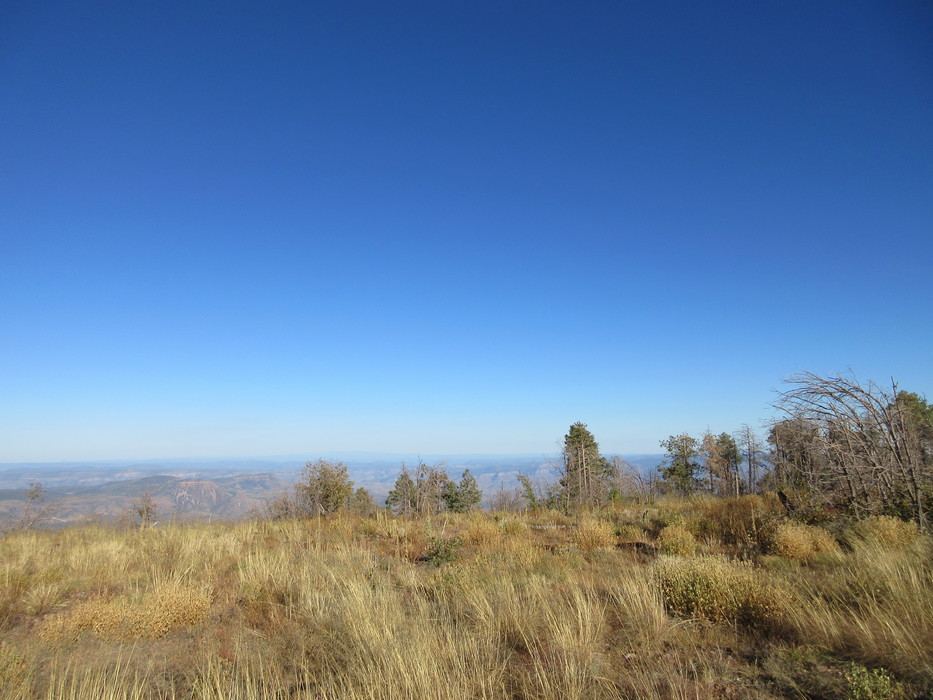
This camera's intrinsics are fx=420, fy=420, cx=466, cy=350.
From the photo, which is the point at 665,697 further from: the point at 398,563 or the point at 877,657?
the point at 398,563

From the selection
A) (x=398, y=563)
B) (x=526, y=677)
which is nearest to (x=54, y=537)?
(x=398, y=563)

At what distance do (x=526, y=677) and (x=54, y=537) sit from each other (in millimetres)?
12759

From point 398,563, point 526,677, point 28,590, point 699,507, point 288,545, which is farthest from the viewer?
point 699,507

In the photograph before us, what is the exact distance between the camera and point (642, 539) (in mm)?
9352

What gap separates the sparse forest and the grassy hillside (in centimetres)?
3

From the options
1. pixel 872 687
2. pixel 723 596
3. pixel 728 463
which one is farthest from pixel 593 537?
pixel 728 463

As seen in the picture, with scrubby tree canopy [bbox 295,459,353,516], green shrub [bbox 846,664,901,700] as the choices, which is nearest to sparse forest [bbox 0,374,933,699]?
green shrub [bbox 846,664,901,700]

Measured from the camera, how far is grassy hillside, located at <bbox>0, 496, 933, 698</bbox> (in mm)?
3170

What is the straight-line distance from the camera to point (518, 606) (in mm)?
4562

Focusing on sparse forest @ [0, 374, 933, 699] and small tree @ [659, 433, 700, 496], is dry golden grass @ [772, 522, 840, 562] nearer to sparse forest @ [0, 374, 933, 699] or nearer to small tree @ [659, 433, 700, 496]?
sparse forest @ [0, 374, 933, 699]

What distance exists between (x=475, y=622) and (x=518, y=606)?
493 millimetres

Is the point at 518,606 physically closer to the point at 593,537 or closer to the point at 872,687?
the point at 872,687

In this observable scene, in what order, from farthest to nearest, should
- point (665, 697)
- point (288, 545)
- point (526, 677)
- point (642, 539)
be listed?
point (642, 539), point (288, 545), point (526, 677), point (665, 697)

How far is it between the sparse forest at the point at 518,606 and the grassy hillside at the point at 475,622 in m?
0.03
